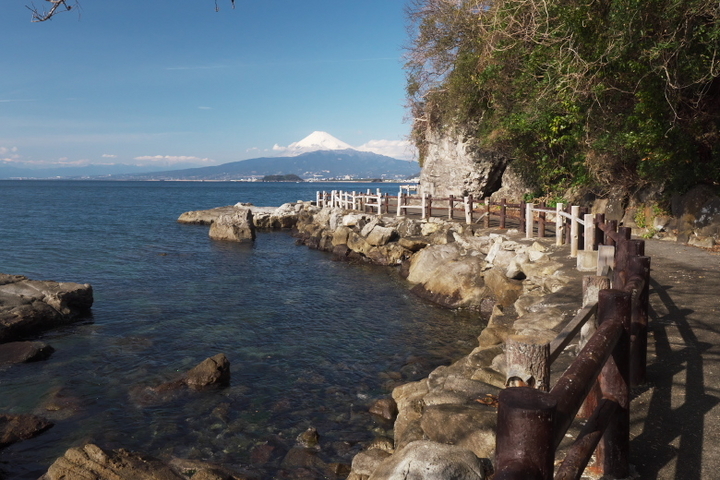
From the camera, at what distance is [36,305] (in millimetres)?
12789

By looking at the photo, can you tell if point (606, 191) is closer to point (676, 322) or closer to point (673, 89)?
point (673, 89)

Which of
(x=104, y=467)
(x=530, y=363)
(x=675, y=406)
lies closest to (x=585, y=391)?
(x=530, y=363)

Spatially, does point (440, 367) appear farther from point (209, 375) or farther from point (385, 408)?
point (209, 375)

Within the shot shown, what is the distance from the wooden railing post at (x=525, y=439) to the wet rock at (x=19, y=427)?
8081 mm

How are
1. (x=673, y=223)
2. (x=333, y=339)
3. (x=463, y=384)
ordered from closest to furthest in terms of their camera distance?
(x=463, y=384), (x=333, y=339), (x=673, y=223)

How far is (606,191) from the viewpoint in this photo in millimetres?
18594

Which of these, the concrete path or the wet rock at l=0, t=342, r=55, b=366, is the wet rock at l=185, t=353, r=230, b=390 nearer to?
the wet rock at l=0, t=342, r=55, b=366

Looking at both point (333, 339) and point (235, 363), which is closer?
point (235, 363)

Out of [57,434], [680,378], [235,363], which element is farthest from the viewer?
[235,363]

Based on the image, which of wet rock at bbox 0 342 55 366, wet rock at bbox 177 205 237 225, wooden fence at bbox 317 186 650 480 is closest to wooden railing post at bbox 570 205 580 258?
wooden fence at bbox 317 186 650 480

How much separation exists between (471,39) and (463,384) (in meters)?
19.5

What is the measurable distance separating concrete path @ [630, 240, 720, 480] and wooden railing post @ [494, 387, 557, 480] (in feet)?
7.82

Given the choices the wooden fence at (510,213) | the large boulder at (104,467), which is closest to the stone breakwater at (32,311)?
the large boulder at (104,467)

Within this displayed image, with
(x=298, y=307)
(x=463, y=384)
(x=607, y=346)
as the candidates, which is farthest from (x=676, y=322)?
(x=298, y=307)
